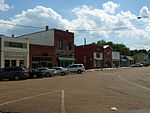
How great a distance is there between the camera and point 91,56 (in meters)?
50.7

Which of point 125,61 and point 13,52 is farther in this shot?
point 125,61

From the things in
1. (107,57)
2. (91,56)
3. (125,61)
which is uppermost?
(91,56)

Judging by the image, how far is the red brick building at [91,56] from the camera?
166ft

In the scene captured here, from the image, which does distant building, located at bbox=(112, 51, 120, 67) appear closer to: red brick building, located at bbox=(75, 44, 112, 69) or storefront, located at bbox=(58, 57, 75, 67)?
red brick building, located at bbox=(75, 44, 112, 69)

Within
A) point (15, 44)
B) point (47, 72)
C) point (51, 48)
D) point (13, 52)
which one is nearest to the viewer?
point (47, 72)

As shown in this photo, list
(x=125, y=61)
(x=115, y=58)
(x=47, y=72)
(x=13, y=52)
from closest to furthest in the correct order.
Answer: (x=47, y=72), (x=13, y=52), (x=115, y=58), (x=125, y=61)

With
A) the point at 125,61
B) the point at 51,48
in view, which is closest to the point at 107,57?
the point at 125,61

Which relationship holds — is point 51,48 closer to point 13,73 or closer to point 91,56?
point 13,73

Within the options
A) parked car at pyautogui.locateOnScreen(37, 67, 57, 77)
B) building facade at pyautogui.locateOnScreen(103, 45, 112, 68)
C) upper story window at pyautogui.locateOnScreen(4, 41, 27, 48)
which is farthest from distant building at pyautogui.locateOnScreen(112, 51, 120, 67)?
parked car at pyautogui.locateOnScreen(37, 67, 57, 77)

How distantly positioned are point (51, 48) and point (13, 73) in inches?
632

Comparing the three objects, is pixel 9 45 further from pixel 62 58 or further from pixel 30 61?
pixel 62 58

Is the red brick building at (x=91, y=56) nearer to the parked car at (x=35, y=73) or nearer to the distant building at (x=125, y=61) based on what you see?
the distant building at (x=125, y=61)

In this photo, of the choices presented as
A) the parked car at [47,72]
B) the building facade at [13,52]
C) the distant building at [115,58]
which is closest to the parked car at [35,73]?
the parked car at [47,72]

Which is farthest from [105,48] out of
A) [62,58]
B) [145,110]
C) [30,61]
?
[145,110]
